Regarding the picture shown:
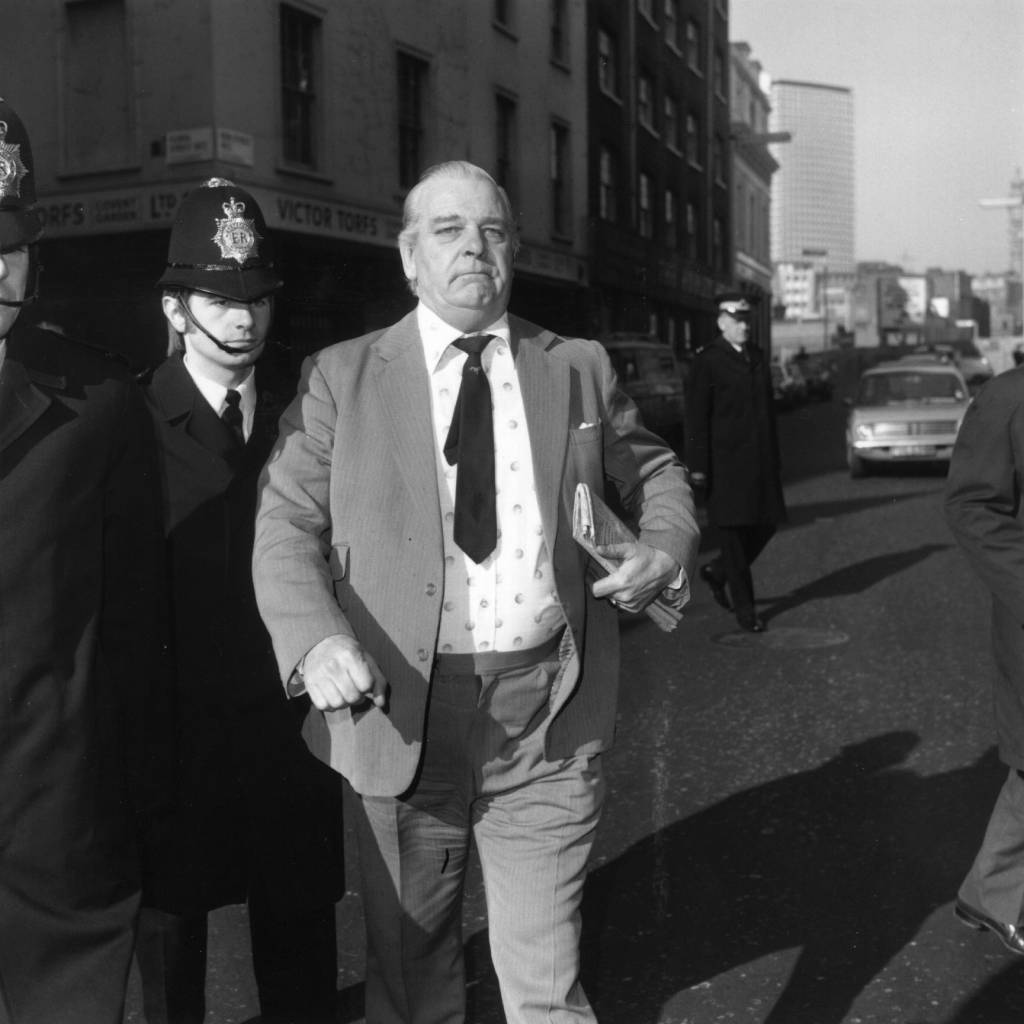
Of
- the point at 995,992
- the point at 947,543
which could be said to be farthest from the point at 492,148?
the point at 995,992

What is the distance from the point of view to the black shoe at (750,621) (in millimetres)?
8375

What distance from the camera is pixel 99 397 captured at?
7.72 feet

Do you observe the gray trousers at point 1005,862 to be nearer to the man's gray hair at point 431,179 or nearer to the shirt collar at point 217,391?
the man's gray hair at point 431,179

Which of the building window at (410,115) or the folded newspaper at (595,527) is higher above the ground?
the building window at (410,115)

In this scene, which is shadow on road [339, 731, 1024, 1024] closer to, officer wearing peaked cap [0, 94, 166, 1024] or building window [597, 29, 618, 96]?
officer wearing peaked cap [0, 94, 166, 1024]

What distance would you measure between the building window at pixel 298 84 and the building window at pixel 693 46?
20.0m

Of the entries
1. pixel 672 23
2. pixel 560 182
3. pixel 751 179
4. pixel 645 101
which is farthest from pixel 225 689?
pixel 751 179

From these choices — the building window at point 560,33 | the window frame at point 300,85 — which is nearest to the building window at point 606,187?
the building window at point 560,33

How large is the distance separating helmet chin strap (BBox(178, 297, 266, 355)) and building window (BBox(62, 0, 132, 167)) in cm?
1462

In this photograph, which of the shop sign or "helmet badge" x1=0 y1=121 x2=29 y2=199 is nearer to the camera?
"helmet badge" x1=0 y1=121 x2=29 y2=199

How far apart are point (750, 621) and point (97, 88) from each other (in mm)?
11906

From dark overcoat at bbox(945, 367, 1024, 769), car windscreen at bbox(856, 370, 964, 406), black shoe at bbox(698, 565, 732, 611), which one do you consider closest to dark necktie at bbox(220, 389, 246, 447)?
dark overcoat at bbox(945, 367, 1024, 769)

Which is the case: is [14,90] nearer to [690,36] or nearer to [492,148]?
[492,148]

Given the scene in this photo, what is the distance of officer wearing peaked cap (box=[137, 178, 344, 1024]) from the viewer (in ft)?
9.73
